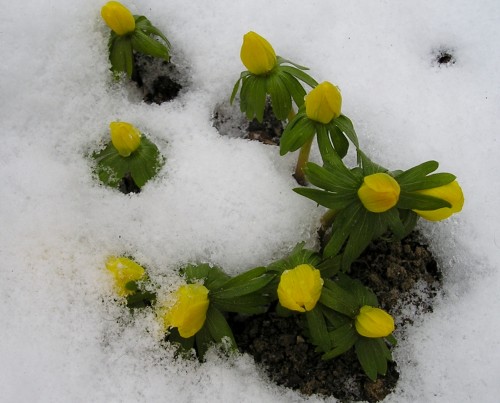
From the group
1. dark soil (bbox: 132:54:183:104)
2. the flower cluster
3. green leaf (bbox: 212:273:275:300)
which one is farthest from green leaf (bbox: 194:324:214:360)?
dark soil (bbox: 132:54:183:104)

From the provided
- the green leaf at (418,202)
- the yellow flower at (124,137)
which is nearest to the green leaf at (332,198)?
the green leaf at (418,202)

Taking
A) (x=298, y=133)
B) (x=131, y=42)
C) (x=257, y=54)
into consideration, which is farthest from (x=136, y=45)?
(x=298, y=133)

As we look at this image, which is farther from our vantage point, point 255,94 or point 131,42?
point 131,42

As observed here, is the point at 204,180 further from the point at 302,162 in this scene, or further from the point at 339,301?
the point at 339,301

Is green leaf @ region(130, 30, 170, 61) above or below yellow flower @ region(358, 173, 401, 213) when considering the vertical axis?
below

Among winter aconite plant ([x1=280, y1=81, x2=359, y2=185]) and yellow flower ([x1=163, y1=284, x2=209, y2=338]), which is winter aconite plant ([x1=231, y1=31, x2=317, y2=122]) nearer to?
winter aconite plant ([x1=280, y1=81, x2=359, y2=185])
